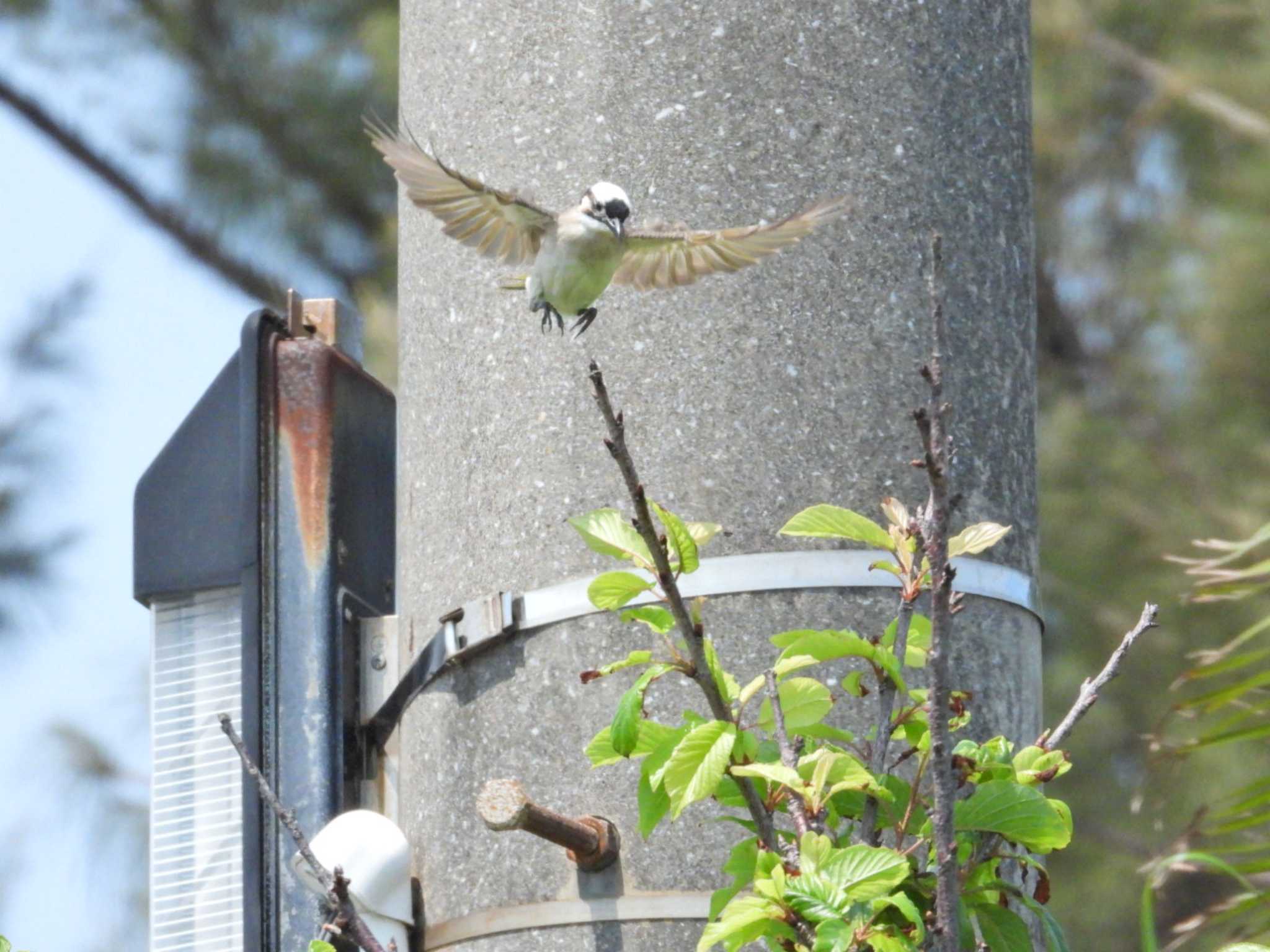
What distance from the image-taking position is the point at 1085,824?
5.66 metres

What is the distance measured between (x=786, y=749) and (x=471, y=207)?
865 mm

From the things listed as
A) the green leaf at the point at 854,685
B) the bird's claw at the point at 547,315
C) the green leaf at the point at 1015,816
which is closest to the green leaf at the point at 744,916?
the green leaf at the point at 1015,816

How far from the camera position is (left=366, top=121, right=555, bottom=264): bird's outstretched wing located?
2.02m

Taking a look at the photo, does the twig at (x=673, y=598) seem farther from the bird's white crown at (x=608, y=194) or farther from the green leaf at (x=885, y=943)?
the bird's white crown at (x=608, y=194)

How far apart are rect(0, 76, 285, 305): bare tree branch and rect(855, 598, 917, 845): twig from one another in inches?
207

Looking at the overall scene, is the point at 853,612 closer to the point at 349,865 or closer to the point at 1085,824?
the point at 349,865

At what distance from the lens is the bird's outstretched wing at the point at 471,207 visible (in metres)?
2.02

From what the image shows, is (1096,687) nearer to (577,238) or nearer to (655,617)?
(655,617)

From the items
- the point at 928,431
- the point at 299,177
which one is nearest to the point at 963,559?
the point at 928,431

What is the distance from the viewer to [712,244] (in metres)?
1.98

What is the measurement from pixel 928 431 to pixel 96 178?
5919 millimetres

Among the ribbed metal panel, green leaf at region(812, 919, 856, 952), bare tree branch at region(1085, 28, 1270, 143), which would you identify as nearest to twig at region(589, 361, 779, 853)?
green leaf at region(812, 919, 856, 952)

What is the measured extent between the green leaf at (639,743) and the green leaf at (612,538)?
0.11 m

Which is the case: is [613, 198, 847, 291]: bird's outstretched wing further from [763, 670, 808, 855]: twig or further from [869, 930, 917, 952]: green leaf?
[869, 930, 917, 952]: green leaf
